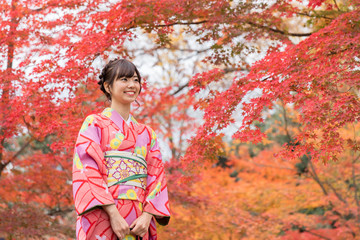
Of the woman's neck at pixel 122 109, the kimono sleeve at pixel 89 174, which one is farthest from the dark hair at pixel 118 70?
the kimono sleeve at pixel 89 174

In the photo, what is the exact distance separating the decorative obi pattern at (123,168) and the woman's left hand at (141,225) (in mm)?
178

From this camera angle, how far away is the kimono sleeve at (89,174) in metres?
1.91

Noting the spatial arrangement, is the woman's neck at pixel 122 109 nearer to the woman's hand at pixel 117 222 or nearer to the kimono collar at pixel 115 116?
the kimono collar at pixel 115 116

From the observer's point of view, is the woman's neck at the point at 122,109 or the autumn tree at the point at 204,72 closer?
the woman's neck at the point at 122,109

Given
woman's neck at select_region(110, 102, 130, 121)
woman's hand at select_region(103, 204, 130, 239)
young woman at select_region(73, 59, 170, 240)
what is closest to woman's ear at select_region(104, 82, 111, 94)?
young woman at select_region(73, 59, 170, 240)

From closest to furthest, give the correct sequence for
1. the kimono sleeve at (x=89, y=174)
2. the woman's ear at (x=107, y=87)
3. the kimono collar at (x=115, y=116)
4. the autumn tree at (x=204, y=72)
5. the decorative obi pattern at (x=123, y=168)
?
the kimono sleeve at (x=89, y=174), the decorative obi pattern at (x=123, y=168), the kimono collar at (x=115, y=116), the woman's ear at (x=107, y=87), the autumn tree at (x=204, y=72)

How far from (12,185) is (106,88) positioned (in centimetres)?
463

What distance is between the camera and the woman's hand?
192 cm

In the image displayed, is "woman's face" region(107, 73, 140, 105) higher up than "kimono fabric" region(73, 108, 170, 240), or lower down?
higher up

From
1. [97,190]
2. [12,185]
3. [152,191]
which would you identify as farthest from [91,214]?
[12,185]

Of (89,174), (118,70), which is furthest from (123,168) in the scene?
(118,70)

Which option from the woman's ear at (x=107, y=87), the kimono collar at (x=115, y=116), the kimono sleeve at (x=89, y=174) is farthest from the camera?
the woman's ear at (x=107, y=87)

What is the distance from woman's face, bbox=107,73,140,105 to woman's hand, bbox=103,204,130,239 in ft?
2.03

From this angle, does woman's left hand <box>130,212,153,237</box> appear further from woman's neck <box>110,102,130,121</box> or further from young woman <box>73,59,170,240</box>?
woman's neck <box>110,102,130,121</box>
